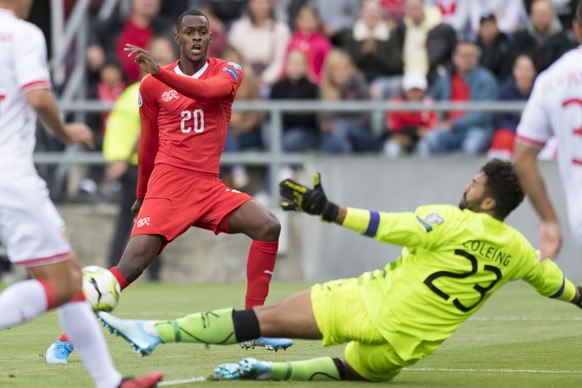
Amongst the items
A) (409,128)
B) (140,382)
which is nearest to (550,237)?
(140,382)

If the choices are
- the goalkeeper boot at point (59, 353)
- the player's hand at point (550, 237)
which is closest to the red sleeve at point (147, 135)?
the goalkeeper boot at point (59, 353)

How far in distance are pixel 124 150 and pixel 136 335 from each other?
9.24 metres

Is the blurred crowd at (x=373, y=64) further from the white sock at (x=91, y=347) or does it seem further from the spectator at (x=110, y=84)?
the white sock at (x=91, y=347)

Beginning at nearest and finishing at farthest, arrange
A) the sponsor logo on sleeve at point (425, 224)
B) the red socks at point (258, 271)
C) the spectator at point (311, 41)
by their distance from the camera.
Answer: the sponsor logo on sleeve at point (425, 224) < the red socks at point (258, 271) < the spectator at point (311, 41)

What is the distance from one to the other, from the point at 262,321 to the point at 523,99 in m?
10.8

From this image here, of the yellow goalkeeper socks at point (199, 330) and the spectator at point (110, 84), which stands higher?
the spectator at point (110, 84)

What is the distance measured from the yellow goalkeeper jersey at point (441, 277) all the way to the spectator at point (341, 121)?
1014 centimetres

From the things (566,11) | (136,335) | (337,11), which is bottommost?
(136,335)

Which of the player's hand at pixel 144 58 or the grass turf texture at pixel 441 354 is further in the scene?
the player's hand at pixel 144 58

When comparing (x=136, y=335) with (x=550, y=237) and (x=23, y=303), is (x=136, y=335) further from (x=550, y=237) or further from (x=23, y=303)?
(x=550, y=237)

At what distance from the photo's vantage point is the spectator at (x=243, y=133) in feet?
56.3

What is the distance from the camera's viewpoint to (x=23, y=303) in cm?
649

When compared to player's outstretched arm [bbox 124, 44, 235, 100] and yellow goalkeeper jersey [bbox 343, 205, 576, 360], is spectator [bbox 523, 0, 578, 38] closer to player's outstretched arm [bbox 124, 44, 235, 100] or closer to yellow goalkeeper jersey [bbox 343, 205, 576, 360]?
player's outstretched arm [bbox 124, 44, 235, 100]

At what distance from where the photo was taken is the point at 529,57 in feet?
56.4
